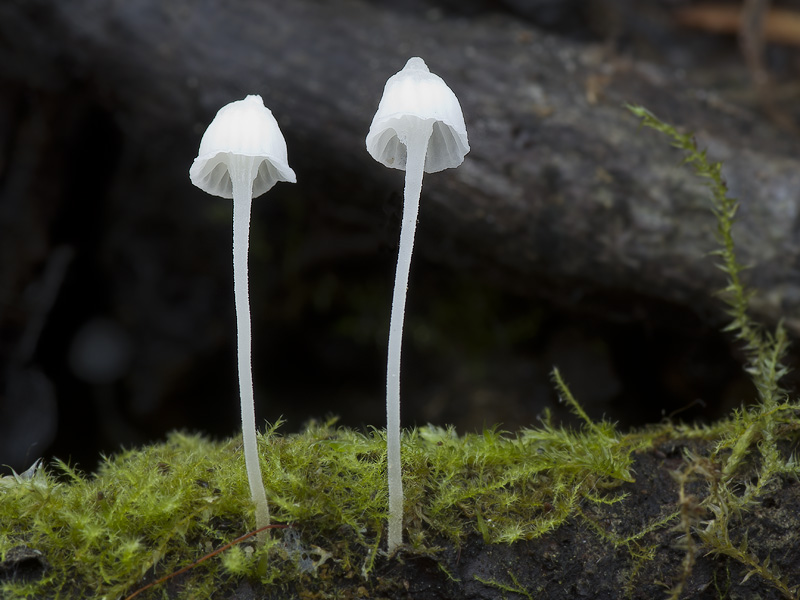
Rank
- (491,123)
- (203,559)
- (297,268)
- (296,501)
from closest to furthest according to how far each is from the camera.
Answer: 1. (203,559)
2. (296,501)
3. (491,123)
4. (297,268)

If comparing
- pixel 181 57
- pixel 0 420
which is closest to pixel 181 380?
pixel 0 420

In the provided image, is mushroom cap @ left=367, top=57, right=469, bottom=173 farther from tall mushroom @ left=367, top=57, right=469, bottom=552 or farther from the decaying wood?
the decaying wood

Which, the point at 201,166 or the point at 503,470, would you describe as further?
the point at 503,470

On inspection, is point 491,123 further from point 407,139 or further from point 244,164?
point 244,164

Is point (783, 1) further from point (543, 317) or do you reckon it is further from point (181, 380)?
point (181, 380)

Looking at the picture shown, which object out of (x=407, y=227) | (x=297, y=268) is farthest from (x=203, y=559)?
(x=297, y=268)

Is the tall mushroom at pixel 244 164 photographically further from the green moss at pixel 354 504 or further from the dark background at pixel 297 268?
the dark background at pixel 297 268
